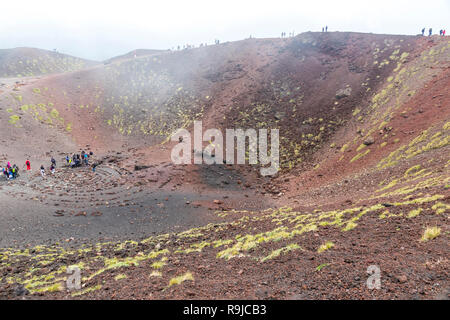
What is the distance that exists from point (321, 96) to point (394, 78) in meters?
9.63

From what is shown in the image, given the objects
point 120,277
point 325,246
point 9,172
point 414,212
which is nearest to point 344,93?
point 414,212

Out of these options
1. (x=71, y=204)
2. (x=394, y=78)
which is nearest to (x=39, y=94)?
(x=71, y=204)

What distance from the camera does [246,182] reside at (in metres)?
27.4

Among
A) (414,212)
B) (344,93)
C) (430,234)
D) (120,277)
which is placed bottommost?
(120,277)

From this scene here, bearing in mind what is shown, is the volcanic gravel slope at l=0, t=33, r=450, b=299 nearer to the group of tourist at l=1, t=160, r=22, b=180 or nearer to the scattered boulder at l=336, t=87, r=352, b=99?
the scattered boulder at l=336, t=87, r=352, b=99

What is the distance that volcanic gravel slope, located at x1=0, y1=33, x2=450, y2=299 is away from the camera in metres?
7.31

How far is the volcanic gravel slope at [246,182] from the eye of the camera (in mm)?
7309

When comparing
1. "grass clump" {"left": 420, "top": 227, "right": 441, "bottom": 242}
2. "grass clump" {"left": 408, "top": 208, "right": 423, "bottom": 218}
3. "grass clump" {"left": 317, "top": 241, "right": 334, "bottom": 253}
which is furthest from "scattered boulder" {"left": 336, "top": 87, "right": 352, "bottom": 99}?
"grass clump" {"left": 317, "top": 241, "right": 334, "bottom": 253}

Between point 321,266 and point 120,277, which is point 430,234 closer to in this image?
point 321,266

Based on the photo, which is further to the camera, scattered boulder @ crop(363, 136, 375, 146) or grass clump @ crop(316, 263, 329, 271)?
scattered boulder @ crop(363, 136, 375, 146)

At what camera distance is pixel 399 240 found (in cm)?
778

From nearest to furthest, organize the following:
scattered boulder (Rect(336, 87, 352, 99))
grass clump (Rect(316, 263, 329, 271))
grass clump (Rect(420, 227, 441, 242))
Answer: grass clump (Rect(316, 263, 329, 271)), grass clump (Rect(420, 227, 441, 242)), scattered boulder (Rect(336, 87, 352, 99))

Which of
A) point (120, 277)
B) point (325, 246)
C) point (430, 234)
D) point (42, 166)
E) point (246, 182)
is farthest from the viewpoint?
point (246, 182)

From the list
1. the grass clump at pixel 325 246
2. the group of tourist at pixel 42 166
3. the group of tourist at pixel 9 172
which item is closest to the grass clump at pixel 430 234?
the grass clump at pixel 325 246
